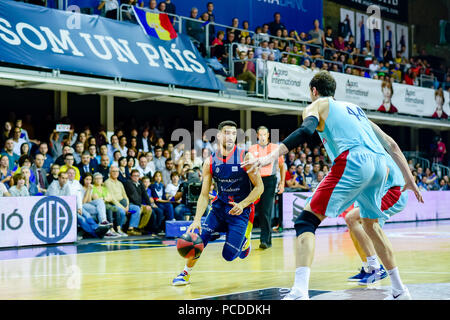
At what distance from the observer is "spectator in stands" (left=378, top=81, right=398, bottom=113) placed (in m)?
23.7

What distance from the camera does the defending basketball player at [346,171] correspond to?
18.4 ft

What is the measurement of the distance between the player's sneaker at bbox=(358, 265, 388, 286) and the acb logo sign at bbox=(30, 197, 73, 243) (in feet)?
24.2

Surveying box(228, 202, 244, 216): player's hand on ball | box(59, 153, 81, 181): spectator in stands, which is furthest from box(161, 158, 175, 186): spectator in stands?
box(228, 202, 244, 216): player's hand on ball

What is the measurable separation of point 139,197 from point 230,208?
25.9 feet

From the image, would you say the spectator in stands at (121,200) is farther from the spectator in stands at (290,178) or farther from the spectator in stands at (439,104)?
the spectator in stands at (439,104)

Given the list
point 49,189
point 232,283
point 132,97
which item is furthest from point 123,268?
point 132,97

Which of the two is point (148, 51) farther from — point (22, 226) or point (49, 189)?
point (22, 226)

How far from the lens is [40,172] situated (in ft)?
45.1

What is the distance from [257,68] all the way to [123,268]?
464 inches

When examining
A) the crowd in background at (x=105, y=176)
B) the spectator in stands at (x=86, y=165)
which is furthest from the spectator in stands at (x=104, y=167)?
the spectator in stands at (x=86, y=165)

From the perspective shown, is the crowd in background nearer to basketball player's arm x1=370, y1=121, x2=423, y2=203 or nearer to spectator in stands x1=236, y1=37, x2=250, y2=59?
spectator in stands x1=236, y1=37, x2=250, y2=59

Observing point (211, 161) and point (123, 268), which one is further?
point (123, 268)

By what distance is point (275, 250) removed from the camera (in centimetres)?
1119

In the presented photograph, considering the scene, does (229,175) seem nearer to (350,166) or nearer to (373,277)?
(373,277)
